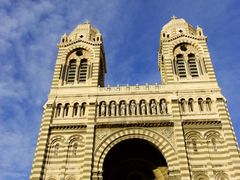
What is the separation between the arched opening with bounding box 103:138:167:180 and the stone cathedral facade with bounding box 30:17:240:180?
0.25ft

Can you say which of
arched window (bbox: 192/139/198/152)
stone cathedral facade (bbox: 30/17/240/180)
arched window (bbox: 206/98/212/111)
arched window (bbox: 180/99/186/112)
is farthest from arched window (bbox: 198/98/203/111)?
arched window (bbox: 192/139/198/152)

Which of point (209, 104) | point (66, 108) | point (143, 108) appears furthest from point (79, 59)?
point (209, 104)

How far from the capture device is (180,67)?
85.5 feet

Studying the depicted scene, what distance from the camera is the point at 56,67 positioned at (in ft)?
88.1

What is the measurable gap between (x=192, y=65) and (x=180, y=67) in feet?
3.47

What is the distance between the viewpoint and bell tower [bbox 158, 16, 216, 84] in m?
25.0

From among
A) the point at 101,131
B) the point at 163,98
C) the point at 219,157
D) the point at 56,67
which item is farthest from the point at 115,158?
the point at 56,67

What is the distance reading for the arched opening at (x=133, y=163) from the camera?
23.0 metres

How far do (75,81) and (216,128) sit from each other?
472 inches

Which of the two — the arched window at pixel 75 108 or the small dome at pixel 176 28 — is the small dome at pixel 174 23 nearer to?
the small dome at pixel 176 28

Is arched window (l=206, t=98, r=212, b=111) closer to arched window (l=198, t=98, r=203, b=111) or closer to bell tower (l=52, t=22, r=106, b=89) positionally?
arched window (l=198, t=98, r=203, b=111)

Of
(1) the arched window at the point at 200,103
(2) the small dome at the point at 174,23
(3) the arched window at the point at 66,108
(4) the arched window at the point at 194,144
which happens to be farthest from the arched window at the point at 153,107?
(2) the small dome at the point at 174,23

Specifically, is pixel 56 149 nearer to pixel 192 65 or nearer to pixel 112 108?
pixel 112 108

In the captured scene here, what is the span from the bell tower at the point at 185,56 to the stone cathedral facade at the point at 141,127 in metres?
0.08
